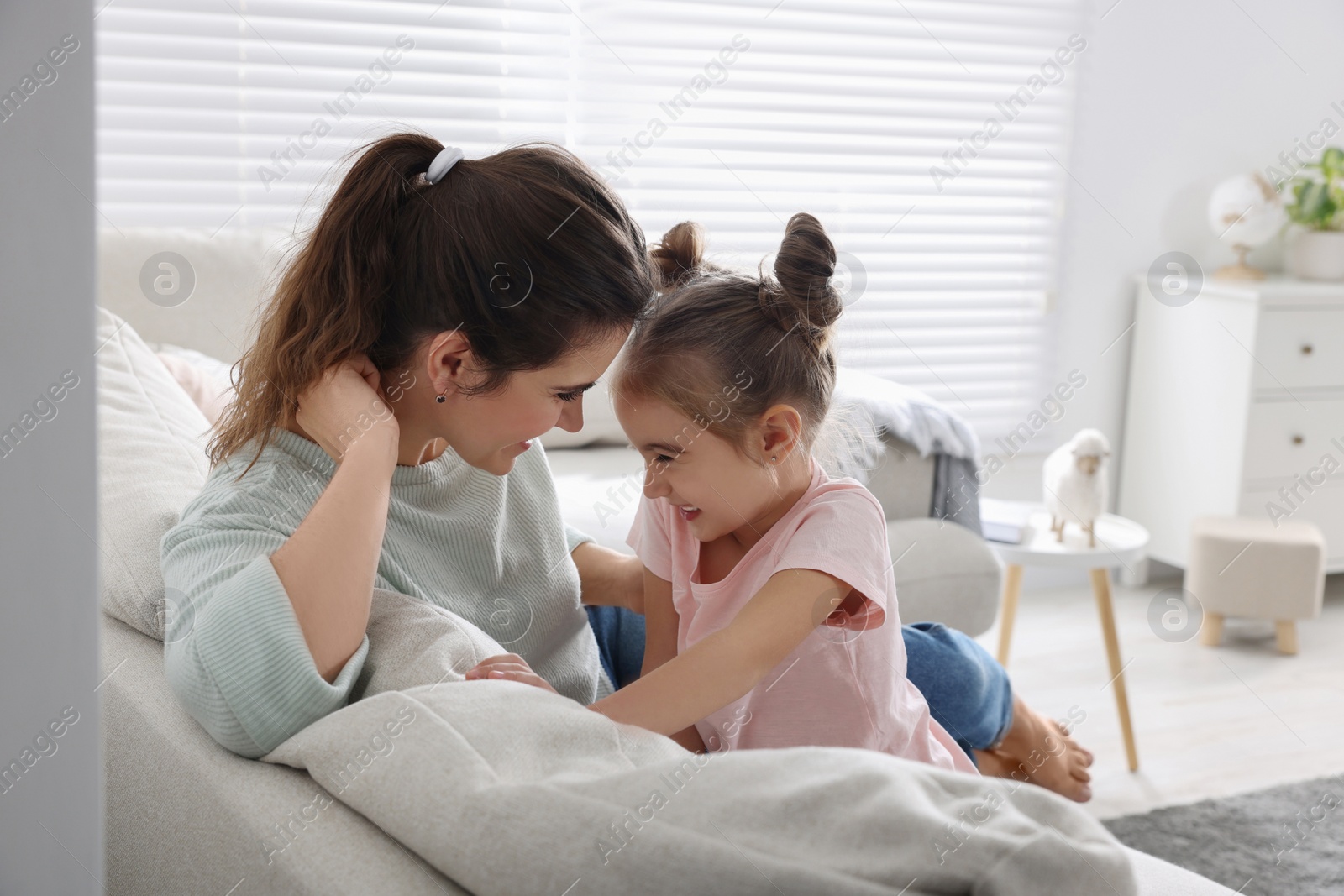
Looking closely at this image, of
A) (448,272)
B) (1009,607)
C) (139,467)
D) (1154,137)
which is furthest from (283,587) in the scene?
(1154,137)

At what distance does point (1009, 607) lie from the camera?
2.46m

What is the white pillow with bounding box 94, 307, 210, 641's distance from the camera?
93 centimetres

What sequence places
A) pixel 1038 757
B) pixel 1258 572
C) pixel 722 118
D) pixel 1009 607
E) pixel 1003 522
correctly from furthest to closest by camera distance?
pixel 722 118, pixel 1258 572, pixel 1009 607, pixel 1003 522, pixel 1038 757

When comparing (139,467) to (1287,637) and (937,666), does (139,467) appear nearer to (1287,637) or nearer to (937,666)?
(937,666)

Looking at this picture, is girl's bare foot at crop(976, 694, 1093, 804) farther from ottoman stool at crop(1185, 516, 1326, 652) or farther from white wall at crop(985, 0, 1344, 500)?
white wall at crop(985, 0, 1344, 500)

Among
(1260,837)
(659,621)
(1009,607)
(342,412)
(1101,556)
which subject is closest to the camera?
(342,412)

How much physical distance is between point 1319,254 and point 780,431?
2.72m

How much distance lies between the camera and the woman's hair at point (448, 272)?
0.93 meters

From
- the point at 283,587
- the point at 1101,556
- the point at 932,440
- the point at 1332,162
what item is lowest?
the point at 1101,556

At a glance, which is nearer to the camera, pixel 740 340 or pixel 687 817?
pixel 687 817

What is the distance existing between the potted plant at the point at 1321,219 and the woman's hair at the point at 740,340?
8.67ft

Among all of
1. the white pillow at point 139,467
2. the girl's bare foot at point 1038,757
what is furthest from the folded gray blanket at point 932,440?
the white pillow at point 139,467

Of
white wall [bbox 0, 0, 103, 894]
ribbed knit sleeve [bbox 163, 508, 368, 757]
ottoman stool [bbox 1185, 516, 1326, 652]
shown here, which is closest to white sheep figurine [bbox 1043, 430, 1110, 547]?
ottoman stool [bbox 1185, 516, 1326, 652]

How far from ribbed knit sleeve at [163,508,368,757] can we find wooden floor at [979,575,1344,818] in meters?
1.69
